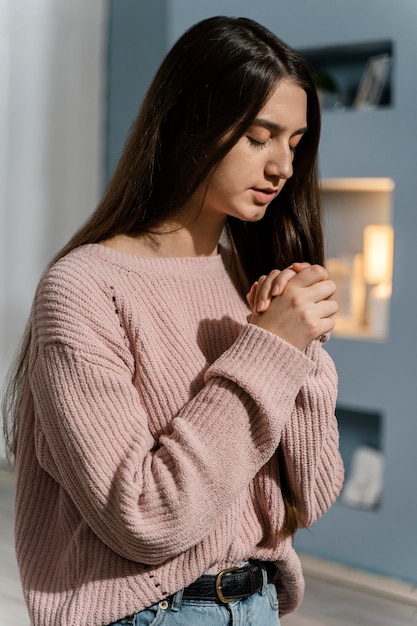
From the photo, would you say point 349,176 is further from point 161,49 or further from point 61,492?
point 61,492

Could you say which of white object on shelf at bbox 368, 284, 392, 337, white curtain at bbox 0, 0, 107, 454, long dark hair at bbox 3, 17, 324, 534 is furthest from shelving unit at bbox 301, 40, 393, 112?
long dark hair at bbox 3, 17, 324, 534

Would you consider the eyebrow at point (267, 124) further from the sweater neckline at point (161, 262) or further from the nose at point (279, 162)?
the sweater neckline at point (161, 262)

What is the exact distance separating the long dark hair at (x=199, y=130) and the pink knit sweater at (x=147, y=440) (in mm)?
80

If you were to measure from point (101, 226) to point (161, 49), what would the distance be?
110 inches

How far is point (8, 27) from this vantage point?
3961 mm

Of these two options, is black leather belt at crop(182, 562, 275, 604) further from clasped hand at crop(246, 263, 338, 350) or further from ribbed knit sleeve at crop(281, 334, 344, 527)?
clasped hand at crop(246, 263, 338, 350)

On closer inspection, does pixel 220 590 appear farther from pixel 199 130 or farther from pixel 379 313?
pixel 379 313

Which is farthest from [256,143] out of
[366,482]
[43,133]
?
[43,133]

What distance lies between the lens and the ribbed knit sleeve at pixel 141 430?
3.44 ft

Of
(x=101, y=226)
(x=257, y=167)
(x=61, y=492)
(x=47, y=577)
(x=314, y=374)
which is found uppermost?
(x=257, y=167)

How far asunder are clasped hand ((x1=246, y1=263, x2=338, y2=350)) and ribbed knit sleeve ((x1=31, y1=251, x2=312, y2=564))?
0.02 meters

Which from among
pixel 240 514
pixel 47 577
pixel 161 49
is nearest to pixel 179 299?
pixel 240 514

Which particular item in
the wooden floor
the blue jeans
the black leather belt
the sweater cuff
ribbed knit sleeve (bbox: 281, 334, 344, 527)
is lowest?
the wooden floor

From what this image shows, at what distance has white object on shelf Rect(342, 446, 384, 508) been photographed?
3.39 metres
